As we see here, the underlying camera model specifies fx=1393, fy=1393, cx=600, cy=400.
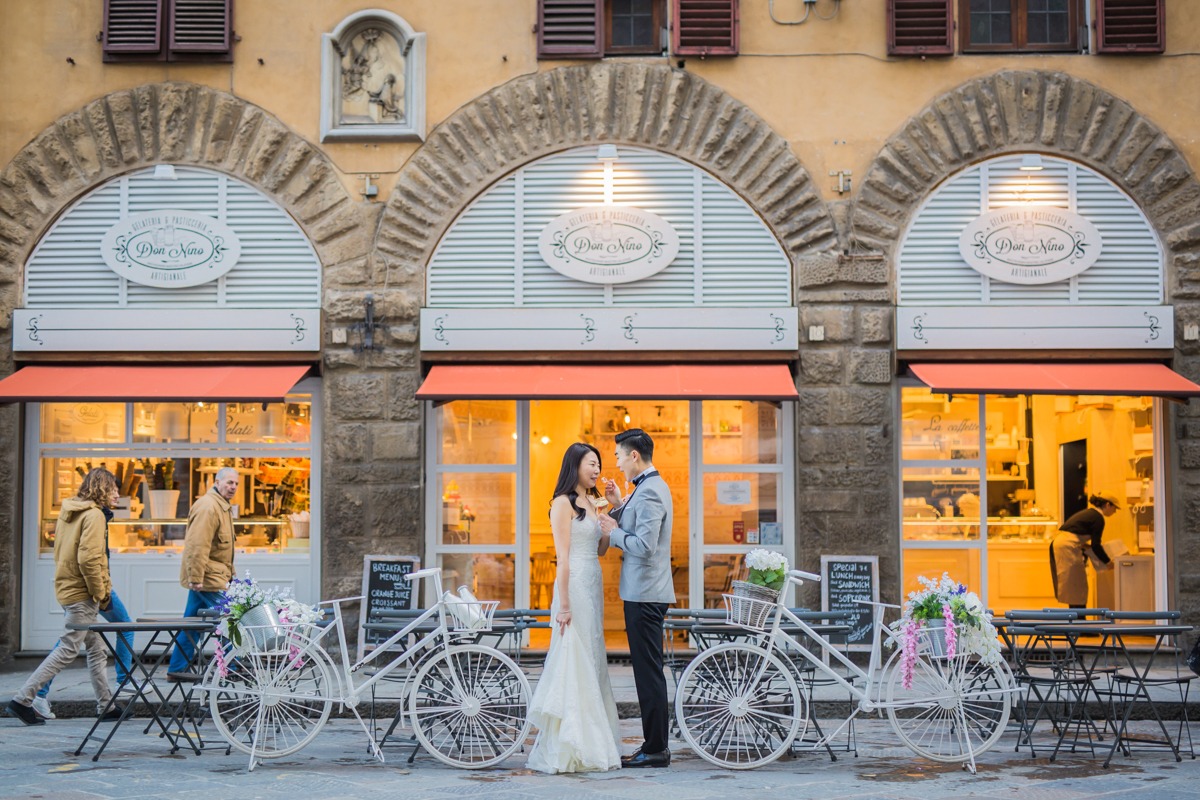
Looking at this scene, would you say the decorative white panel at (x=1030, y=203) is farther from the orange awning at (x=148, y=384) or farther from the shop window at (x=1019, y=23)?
the orange awning at (x=148, y=384)

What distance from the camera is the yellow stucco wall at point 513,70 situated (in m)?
12.9

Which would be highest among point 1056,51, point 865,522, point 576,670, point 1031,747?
point 1056,51

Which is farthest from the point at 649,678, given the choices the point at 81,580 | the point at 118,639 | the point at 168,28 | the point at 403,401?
the point at 168,28

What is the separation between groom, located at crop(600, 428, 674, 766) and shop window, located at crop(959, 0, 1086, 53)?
6737mm

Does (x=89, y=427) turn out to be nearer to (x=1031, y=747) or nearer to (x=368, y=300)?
(x=368, y=300)

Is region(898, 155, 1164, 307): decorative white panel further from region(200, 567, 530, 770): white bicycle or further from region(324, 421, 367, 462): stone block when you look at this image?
region(200, 567, 530, 770): white bicycle

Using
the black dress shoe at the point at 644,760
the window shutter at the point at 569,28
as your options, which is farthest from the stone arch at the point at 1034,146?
the black dress shoe at the point at 644,760

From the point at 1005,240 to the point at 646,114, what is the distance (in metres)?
3.52

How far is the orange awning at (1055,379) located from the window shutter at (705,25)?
3.47 metres

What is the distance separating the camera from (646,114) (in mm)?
12930

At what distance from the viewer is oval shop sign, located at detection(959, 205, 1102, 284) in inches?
505

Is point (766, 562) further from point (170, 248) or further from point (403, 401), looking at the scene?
point (170, 248)

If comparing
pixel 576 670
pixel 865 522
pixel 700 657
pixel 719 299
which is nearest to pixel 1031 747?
pixel 700 657

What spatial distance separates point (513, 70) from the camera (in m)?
13.0
